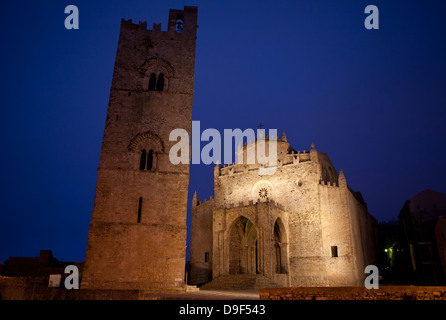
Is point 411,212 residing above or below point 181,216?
above

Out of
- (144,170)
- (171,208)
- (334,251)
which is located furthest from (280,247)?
(144,170)

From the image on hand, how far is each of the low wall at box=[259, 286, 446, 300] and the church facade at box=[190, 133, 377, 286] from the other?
13.2 m

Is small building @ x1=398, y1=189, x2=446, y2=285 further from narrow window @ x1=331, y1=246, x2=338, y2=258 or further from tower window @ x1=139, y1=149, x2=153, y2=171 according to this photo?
tower window @ x1=139, y1=149, x2=153, y2=171

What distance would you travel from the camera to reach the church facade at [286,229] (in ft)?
84.3

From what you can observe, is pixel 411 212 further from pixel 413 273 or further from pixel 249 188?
pixel 249 188

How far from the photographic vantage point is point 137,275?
605 inches

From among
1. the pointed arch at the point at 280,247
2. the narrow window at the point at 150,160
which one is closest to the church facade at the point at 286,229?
the pointed arch at the point at 280,247

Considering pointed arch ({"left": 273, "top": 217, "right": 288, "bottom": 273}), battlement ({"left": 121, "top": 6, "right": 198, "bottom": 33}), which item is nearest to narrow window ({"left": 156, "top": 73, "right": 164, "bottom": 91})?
battlement ({"left": 121, "top": 6, "right": 198, "bottom": 33})

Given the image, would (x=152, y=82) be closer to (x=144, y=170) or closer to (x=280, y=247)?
(x=144, y=170)

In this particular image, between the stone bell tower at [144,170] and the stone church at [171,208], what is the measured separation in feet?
0.16

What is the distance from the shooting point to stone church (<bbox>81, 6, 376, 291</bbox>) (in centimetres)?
1568

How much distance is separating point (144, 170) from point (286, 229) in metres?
15.9
